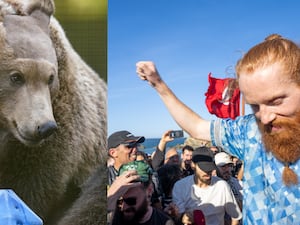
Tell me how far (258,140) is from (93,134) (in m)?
1.82

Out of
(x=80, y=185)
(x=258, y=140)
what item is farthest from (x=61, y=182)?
(x=258, y=140)

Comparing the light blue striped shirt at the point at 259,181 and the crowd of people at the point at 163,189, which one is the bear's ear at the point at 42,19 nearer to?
the crowd of people at the point at 163,189

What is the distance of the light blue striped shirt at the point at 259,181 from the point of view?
1.34 m

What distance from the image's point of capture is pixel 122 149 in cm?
373

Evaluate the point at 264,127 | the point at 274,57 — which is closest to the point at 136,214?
the point at 264,127

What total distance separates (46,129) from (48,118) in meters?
0.07

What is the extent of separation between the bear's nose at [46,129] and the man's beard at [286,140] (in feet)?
5.93

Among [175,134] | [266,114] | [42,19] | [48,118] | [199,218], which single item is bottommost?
[199,218]

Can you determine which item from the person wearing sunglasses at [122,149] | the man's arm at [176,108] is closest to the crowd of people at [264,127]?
the man's arm at [176,108]

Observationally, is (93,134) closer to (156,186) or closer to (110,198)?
(110,198)

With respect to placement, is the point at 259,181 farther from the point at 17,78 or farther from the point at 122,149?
the point at 122,149

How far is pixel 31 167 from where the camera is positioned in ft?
9.65

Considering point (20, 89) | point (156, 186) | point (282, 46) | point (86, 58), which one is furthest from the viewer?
point (156, 186)

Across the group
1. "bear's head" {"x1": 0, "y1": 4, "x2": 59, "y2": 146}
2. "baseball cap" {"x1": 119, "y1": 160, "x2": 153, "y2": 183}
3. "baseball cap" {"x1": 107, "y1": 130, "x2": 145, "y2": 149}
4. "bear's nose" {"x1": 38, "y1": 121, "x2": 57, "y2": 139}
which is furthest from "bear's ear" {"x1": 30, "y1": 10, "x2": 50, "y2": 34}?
"baseball cap" {"x1": 107, "y1": 130, "x2": 145, "y2": 149}
